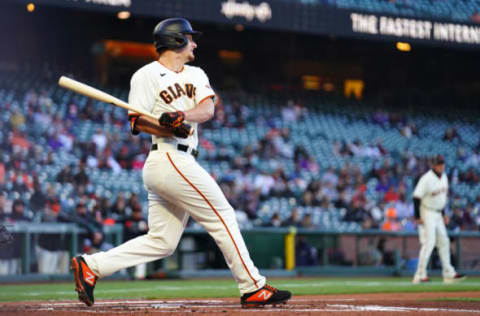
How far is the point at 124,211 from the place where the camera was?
49.0ft

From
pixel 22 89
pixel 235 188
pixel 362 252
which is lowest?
pixel 362 252

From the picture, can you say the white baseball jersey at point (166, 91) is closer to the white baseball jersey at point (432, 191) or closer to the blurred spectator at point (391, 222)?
the white baseball jersey at point (432, 191)

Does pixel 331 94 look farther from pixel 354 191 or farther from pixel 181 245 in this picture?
pixel 181 245

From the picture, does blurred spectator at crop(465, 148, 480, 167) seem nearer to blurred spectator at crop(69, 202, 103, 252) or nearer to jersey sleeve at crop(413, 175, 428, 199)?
jersey sleeve at crop(413, 175, 428, 199)

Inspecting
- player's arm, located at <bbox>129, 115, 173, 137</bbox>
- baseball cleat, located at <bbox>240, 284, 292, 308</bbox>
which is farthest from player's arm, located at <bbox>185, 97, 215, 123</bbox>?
baseball cleat, located at <bbox>240, 284, 292, 308</bbox>

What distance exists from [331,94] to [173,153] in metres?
22.5

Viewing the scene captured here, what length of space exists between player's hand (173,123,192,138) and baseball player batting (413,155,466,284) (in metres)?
6.64

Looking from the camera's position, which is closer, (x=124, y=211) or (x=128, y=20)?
(x=124, y=211)

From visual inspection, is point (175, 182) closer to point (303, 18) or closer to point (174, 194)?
point (174, 194)

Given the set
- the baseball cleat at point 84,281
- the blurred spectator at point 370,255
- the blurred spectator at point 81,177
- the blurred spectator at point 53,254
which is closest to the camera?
the baseball cleat at point 84,281

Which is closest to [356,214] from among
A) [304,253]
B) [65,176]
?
[304,253]

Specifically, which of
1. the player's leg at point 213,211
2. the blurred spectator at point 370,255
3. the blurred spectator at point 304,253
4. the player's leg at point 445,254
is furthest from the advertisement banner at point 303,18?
the player's leg at point 213,211

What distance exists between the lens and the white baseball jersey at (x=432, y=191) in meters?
11.3

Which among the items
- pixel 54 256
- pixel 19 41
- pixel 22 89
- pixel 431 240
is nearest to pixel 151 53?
pixel 19 41
